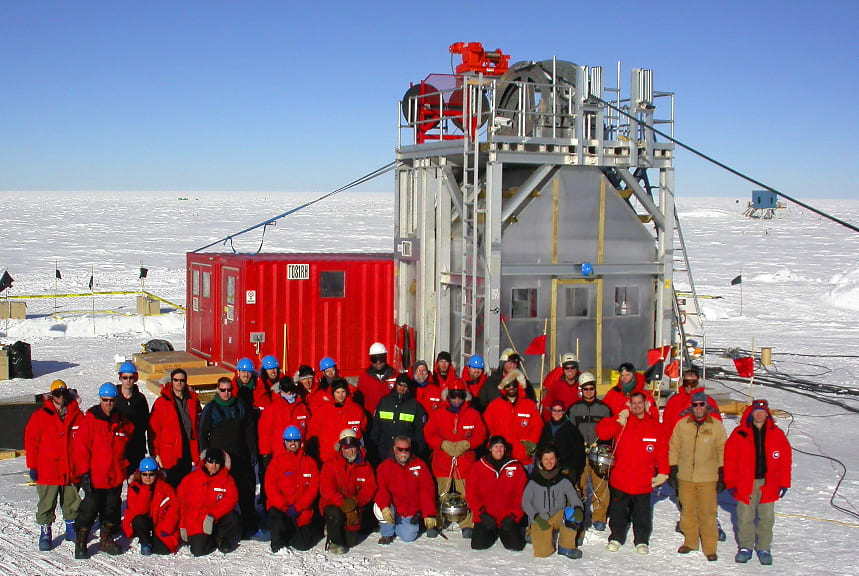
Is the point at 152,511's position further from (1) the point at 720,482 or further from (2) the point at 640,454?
(1) the point at 720,482

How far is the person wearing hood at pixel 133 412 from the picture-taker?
29.6ft

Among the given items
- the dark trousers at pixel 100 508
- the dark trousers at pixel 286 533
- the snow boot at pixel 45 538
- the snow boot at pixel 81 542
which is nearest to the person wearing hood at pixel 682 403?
the dark trousers at pixel 286 533

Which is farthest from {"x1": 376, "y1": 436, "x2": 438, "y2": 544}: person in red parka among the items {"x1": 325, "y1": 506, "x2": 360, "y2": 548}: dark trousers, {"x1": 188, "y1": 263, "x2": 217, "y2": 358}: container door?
{"x1": 188, "y1": 263, "x2": 217, "y2": 358}: container door

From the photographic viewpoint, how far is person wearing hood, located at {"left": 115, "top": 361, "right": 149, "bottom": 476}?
9023mm

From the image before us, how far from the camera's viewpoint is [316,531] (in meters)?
8.80

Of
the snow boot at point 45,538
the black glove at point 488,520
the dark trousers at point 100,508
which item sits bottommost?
the snow boot at point 45,538

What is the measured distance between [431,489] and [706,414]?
2546 millimetres

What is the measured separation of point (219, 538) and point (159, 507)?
59 cm

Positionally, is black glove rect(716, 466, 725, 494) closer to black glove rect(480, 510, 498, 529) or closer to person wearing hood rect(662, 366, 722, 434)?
person wearing hood rect(662, 366, 722, 434)

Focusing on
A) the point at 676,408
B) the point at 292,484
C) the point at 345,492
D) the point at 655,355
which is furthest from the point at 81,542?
the point at 655,355

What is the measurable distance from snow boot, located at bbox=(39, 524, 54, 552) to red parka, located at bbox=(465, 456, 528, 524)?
3.74 metres

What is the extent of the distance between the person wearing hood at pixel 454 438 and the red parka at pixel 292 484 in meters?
1.25

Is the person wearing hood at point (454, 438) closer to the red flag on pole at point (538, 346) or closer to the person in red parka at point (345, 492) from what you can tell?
the person in red parka at point (345, 492)

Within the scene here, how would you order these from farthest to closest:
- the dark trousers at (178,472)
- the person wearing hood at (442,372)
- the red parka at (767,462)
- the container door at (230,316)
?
the container door at (230,316) → the person wearing hood at (442,372) → the dark trousers at (178,472) → the red parka at (767,462)
